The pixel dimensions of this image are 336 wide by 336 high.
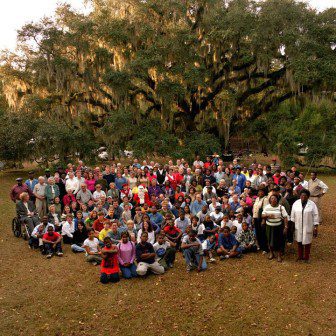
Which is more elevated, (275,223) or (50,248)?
(275,223)

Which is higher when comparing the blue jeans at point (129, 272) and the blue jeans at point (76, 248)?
the blue jeans at point (76, 248)

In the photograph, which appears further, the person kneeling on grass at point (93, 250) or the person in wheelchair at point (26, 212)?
the person in wheelchair at point (26, 212)

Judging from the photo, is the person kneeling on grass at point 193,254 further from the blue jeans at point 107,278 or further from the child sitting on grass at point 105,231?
the child sitting on grass at point 105,231

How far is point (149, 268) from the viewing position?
7.39 meters

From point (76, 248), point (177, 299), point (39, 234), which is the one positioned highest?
point (39, 234)

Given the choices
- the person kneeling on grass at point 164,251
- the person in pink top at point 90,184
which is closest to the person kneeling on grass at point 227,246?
the person kneeling on grass at point 164,251

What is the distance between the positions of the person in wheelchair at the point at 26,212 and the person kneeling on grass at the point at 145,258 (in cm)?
343

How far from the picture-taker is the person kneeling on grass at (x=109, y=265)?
701 cm

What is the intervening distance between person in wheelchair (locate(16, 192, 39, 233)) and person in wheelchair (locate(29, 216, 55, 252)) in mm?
463

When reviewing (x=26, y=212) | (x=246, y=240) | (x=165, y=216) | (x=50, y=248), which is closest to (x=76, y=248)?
(x=50, y=248)

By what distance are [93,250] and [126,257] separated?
121cm

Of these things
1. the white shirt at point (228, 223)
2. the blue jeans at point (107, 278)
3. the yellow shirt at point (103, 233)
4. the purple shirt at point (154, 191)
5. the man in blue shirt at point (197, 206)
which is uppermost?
the purple shirt at point (154, 191)

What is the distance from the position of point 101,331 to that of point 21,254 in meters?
4.15

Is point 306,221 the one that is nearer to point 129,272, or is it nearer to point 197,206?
point 197,206
